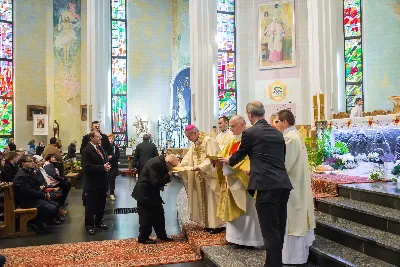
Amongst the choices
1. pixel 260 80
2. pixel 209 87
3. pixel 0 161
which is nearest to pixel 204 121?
pixel 209 87

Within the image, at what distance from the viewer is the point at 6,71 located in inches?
822

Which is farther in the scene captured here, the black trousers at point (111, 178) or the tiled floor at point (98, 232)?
the black trousers at point (111, 178)

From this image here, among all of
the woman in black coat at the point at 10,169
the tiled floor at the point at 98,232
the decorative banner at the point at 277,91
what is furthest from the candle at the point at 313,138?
the decorative banner at the point at 277,91

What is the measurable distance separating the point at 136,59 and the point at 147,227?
17025mm

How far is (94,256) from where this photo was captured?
18.8 feet

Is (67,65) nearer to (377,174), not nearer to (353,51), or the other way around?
(353,51)

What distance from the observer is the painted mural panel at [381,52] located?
1655cm

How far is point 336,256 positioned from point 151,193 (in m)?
2.92

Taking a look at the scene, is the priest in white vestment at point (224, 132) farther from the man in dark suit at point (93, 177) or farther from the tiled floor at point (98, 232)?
the man in dark suit at point (93, 177)

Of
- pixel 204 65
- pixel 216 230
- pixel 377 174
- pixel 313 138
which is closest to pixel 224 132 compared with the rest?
pixel 216 230

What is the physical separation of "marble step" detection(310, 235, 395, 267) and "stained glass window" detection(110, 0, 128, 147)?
17.5m

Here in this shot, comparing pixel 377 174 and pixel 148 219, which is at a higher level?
pixel 377 174

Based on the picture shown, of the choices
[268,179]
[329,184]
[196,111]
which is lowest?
[329,184]

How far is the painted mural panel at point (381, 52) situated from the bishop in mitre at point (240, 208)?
41.6ft
